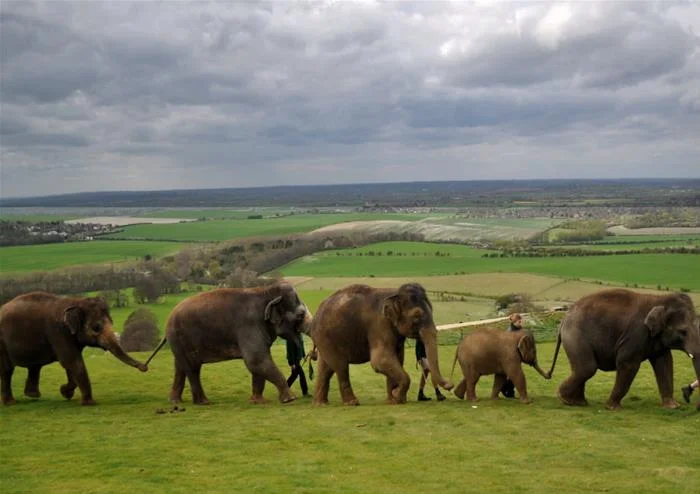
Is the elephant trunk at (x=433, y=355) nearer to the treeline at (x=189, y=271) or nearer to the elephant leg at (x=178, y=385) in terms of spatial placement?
the elephant leg at (x=178, y=385)

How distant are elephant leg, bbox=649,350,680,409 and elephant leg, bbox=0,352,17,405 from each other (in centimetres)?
1404

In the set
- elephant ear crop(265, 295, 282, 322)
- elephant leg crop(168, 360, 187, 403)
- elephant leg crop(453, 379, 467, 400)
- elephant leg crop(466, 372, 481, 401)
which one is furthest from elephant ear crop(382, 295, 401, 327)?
elephant leg crop(168, 360, 187, 403)

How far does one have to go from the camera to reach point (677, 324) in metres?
14.7

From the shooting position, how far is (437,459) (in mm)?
11031

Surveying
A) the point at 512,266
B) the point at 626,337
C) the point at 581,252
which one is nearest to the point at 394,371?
the point at 626,337

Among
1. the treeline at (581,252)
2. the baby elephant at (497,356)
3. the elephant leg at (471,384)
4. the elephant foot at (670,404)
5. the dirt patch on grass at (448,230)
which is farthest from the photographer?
the dirt patch on grass at (448,230)

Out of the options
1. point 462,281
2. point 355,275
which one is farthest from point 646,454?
point 355,275

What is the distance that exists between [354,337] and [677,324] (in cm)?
639

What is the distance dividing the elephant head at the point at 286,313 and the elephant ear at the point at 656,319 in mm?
7151

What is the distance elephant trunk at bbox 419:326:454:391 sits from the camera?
49.0 ft

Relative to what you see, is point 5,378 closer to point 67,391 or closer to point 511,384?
point 67,391

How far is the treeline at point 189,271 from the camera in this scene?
5934 cm

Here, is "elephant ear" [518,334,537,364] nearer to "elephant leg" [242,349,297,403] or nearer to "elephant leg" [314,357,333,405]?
"elephant leg" [314,357,333,405]

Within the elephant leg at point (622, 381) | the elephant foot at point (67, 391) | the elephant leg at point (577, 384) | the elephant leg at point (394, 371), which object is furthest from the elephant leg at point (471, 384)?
the elephant foot at point (67, 391)
